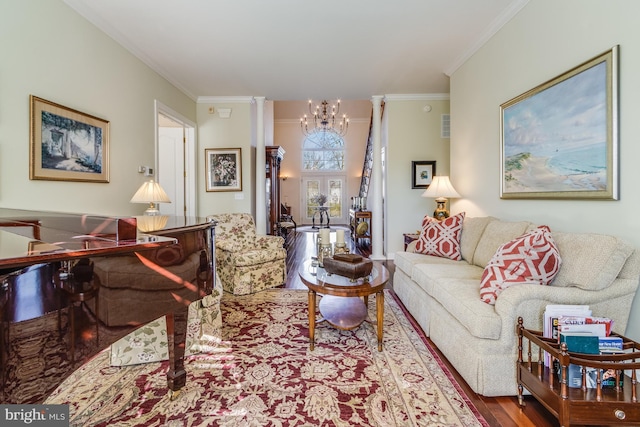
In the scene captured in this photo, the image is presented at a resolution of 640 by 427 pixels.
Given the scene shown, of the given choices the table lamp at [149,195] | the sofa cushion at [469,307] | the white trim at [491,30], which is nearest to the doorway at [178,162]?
the table lamp at [149,195]

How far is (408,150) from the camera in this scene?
522 cm

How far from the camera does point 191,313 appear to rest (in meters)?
2.19

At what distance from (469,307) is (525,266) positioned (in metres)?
0.46

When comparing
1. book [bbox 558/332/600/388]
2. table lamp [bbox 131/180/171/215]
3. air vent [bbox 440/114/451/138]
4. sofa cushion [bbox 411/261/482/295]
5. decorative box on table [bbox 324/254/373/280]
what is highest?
air vent [bbox 440/114/451/138]

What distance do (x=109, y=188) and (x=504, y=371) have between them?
3830mm

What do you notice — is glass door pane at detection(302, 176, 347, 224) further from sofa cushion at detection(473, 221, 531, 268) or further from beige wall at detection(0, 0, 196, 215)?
sofa cushion at detection(473, 221, 531, 268)

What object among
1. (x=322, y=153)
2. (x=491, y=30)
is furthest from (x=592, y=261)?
(x=322, y=153)

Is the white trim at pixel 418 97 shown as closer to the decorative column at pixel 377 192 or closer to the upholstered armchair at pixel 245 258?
the decorative column at pixel 377 192

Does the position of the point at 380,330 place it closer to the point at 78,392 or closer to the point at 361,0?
the point at 78,392

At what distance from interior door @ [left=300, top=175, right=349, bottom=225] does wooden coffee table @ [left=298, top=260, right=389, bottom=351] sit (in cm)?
911

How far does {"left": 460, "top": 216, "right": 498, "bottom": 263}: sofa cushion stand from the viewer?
3.01 meters

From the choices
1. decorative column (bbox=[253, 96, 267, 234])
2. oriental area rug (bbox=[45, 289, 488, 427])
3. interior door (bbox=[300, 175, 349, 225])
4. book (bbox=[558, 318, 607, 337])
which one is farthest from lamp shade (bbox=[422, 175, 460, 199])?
interior door (bbox=[300, 175, 349, 225])

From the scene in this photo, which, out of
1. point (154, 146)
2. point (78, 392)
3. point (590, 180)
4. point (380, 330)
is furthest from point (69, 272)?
point (154, 146)

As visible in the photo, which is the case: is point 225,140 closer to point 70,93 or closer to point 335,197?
point 70,93
